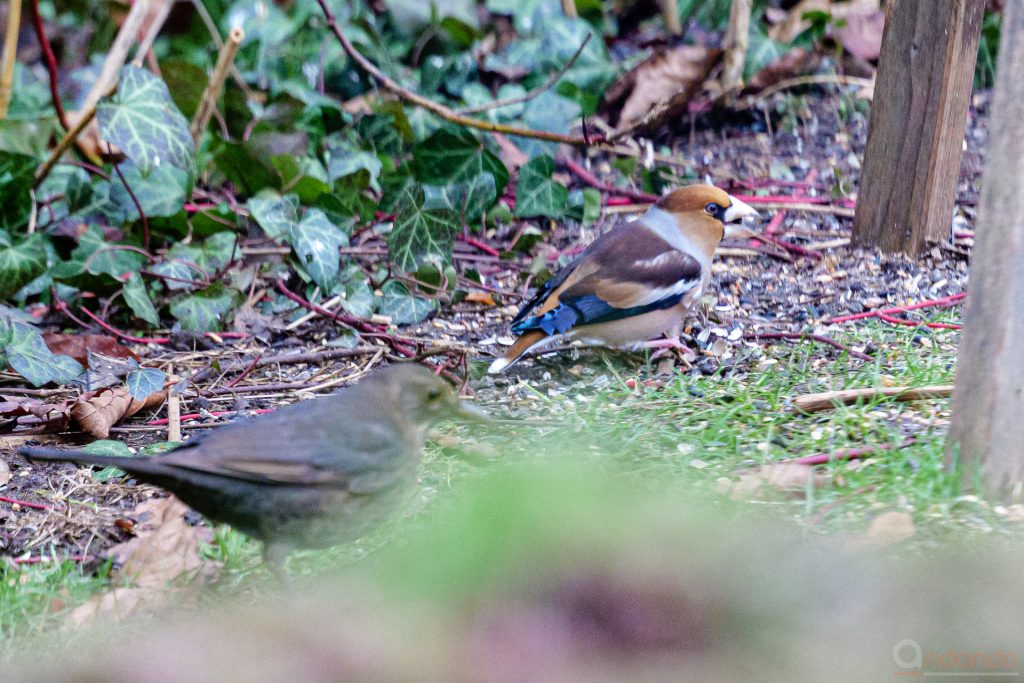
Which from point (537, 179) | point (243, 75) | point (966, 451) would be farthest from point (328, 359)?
point (243, 75)

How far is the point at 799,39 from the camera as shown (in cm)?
717

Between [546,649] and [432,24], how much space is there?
6.07 metres

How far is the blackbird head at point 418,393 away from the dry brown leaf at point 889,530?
42.6 inches

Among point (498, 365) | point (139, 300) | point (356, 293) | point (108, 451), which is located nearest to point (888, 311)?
point (498, 365)

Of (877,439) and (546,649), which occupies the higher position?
(546,649)

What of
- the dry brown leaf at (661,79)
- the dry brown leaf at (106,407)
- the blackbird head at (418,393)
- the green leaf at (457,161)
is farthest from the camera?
the dry brown leaf at (661,79)

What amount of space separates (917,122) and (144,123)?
3198 millimetres

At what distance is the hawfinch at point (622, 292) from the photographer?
4.48 m

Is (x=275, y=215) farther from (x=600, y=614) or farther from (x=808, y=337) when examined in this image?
(x=600, y=614)

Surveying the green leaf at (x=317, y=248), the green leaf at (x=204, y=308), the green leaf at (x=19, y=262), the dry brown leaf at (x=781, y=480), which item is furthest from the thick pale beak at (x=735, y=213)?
the green leaf at (x=19, y=262)

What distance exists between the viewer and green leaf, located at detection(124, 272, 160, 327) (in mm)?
5027

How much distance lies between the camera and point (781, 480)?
328 cm

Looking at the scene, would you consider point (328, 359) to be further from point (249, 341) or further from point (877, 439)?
point (877, 439)
